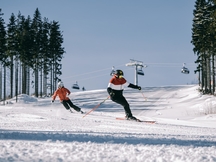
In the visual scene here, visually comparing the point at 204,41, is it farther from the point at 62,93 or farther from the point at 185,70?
the point at 62,93

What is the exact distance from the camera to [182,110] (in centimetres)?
2623

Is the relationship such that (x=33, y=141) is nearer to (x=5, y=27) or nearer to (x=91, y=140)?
(x=91, y=140)

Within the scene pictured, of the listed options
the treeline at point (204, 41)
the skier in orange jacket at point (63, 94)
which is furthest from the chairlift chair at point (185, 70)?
the skier in orange jacket at point (63, 94)

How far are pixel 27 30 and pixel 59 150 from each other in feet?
150

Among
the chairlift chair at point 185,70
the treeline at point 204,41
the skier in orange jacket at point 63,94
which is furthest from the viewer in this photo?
the chairlift chair at point 185,70

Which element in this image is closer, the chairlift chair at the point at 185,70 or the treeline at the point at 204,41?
the treeline at the point at 204,41

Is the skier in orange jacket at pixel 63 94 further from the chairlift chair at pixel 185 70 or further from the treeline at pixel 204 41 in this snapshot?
the chairlift chair at pixel 185 70

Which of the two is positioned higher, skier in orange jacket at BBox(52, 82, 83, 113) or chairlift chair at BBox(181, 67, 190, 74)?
chairlift chair at BBox(181, 67, 190, 74)

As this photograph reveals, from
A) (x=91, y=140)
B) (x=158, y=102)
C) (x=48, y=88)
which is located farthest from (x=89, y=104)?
(x=91, y=140)

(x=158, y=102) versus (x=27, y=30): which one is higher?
(x=27, y=30)

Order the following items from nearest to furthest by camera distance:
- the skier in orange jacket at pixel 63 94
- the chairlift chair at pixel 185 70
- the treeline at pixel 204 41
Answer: the skier in orange jacket at pixel 63 94 < the treeline at pixel 204 41 < the chairlift chair at pixel 185 70

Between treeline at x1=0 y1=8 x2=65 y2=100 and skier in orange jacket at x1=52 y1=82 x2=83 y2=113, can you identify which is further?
treeline at x1=0 y1=8 x2=65 y2=100

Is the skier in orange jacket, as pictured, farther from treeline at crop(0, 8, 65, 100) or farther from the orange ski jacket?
treeline at crop(0, 8, 65, 100)

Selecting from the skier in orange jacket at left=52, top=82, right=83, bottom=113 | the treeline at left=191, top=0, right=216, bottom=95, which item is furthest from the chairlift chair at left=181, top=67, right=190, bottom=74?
the skier in orange jacket at left=52, top=82, right=83, bottom=113
